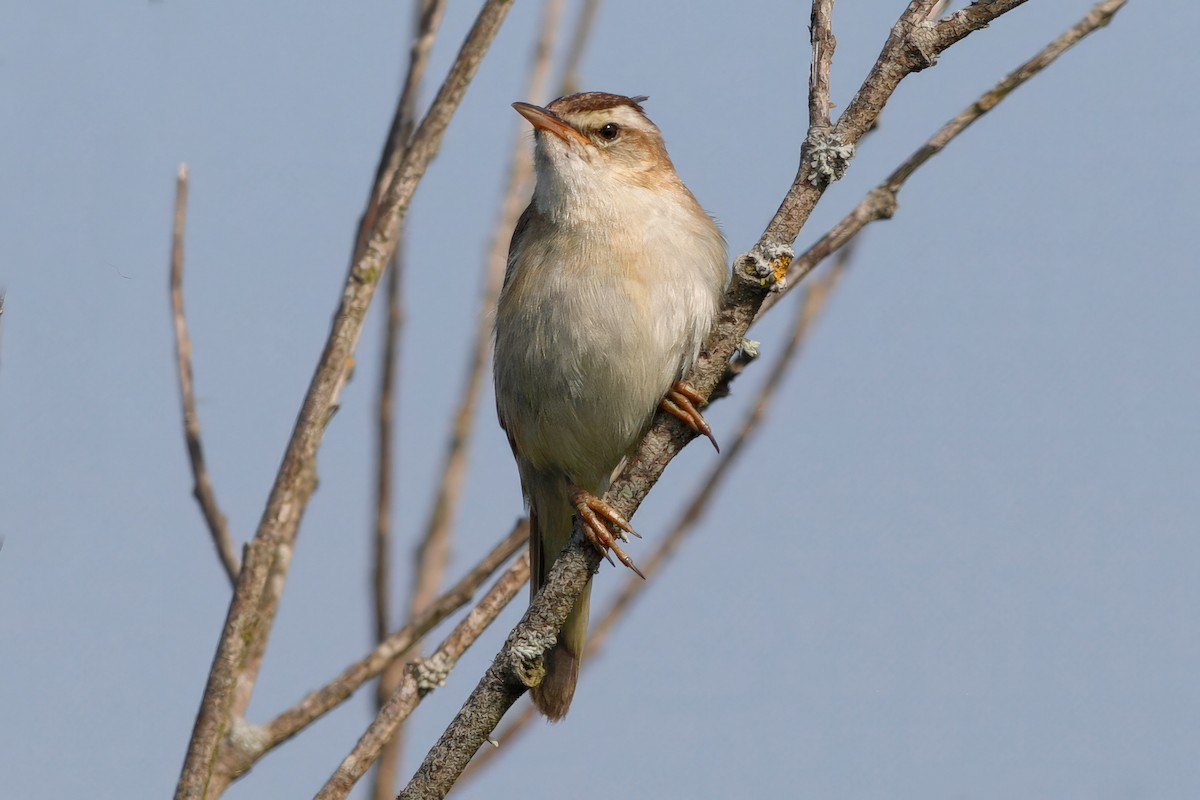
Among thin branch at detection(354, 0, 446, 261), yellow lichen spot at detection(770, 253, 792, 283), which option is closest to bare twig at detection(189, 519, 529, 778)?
thin branch at detection(354, 0, 446, 261)

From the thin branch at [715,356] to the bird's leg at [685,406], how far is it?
0.25m

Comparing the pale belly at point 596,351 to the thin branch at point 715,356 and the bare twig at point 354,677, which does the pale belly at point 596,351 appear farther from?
the thin branch at point 715,356

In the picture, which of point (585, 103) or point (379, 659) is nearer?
point (379, 659)

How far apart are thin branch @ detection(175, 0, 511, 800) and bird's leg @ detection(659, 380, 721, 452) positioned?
86 cm

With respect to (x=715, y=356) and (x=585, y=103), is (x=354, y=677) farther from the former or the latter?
(x=585, y=103)

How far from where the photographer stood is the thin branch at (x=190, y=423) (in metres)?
3.32

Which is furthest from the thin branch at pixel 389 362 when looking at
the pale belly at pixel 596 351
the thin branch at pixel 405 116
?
the pale belly at pixel 596 351

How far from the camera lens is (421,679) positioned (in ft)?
10.0

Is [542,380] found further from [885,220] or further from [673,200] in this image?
[885,220]

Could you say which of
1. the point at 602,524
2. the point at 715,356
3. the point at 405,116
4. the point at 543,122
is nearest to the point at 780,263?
the point at 715,356

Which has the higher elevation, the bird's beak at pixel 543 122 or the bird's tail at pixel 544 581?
the bird's beak at pixel 543 122

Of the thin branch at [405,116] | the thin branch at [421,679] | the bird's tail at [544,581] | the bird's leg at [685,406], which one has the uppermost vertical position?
the thin branch at [405,116]

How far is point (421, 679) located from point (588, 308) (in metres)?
1.27

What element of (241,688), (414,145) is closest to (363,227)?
(414,145)
